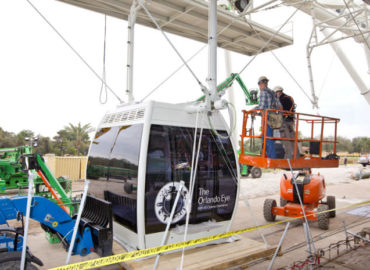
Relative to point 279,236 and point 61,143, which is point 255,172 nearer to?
point 279,236

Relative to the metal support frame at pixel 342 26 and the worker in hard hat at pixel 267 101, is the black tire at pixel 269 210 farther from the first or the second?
the metal support frame at pixel 342 26

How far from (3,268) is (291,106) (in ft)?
19.2

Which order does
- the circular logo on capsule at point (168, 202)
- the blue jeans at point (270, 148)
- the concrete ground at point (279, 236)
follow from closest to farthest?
1. the circular logo on capsule at point (168, 202)
2. the concrete ground at point (279, 236)
3. the blue jeans at point (270, 148)

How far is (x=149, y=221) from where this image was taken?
362 cm

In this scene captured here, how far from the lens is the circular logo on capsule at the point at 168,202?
371cm

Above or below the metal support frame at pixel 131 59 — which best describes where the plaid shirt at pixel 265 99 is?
below

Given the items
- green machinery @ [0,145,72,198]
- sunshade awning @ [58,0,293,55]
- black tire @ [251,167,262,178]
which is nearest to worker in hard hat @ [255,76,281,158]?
sunshade awning @ [58,0,293,55]

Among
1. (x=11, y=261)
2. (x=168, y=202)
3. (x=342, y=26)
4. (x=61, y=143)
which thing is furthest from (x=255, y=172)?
(x=61, y=143)

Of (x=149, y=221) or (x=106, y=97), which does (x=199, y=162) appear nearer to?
(x=149, y=221)

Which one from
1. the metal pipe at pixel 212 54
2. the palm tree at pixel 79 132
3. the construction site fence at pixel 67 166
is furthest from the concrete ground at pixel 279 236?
the palm tree at pixel 79 132

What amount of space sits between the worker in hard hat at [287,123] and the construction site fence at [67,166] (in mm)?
14477

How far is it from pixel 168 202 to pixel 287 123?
3.65m

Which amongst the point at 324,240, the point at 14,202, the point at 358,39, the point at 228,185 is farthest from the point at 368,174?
the point at 14,202

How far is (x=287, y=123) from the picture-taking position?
20.4 feet
